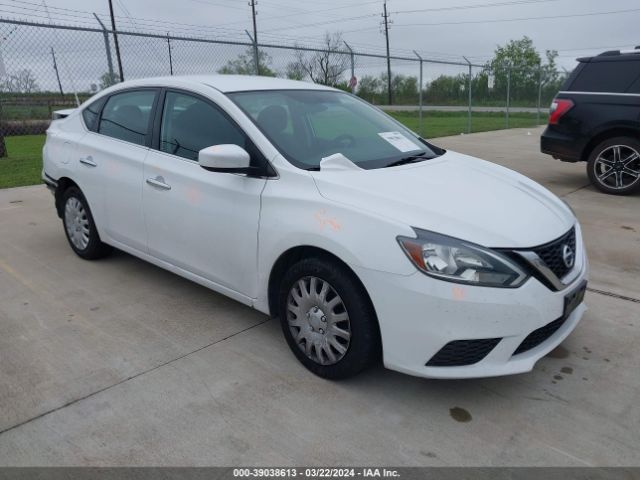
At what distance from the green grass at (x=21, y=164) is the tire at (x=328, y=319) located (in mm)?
6958

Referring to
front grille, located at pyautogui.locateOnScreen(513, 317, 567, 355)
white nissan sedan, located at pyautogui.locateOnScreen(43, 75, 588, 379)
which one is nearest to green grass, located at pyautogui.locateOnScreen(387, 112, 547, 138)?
white nissan sedan, located at pyautogui.locateOnScreen(43, 75, 588, 379)

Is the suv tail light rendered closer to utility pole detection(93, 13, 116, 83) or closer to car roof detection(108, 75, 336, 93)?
car roof detection(108, 75, 336, 93)

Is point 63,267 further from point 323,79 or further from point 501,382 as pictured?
point 323,79

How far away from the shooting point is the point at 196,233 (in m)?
3.48

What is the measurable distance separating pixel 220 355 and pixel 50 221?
13.0 ft

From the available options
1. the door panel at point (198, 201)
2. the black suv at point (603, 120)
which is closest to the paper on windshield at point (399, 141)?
the door panel at point (198, 201)

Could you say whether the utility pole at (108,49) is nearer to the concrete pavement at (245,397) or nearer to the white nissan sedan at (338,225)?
the white nissan sedan at (338,225)

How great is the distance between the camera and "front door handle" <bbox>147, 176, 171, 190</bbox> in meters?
3.64

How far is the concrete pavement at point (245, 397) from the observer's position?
7.97ft

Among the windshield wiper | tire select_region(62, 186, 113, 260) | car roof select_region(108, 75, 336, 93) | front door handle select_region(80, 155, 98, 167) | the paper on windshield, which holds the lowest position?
tire select_region(62, 186, 113, 260)

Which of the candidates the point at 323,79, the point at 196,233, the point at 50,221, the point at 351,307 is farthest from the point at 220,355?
the point at 323,79

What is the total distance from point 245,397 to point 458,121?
74.2 ft

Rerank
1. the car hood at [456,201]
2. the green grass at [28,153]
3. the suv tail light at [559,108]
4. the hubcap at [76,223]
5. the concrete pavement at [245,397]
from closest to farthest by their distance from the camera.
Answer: the concrete pavement at [245,397] < the car hood at [456,201] < the hubcap at [76,223] < the suv tail light at [559,108] < the green grass at [28,153]

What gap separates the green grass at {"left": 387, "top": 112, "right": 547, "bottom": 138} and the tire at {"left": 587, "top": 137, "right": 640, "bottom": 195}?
27.6 feet
